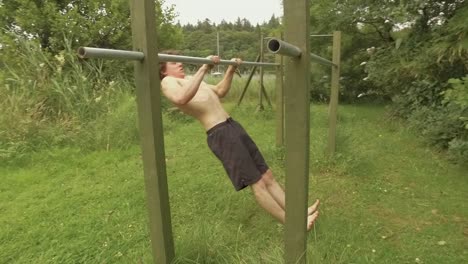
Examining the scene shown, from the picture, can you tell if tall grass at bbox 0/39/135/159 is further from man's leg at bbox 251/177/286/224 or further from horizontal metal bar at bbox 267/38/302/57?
horizontal metal bar at bbox 267/38/302/57

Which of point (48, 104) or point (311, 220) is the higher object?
point (48, 104)

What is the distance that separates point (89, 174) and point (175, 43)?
6.79 meters

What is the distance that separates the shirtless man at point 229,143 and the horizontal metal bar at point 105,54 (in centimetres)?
103

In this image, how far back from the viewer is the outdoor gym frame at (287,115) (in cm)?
150

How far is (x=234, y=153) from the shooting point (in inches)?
103

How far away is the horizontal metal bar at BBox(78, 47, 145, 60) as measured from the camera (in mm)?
1125

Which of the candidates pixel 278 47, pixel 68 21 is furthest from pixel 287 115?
pixel 68 21

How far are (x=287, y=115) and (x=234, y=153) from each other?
1.08 metres

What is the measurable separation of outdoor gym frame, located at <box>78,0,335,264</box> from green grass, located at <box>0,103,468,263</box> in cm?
37

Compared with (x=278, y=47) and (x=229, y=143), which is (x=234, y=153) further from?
(x=278, y=47)

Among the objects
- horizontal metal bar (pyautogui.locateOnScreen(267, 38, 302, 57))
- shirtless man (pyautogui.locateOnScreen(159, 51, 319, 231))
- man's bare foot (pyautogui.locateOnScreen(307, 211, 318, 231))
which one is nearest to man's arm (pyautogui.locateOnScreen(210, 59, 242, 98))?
shirtless man (pyautogui.locateOnScreen(159, 51, 319, 231))

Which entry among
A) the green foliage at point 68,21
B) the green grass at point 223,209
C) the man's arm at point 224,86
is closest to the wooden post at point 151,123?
the green grass at point 223,209

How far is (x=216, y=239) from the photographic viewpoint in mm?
2314

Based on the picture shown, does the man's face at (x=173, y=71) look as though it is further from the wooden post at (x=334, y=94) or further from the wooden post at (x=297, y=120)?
the wooden post at (x=334, y=94)
